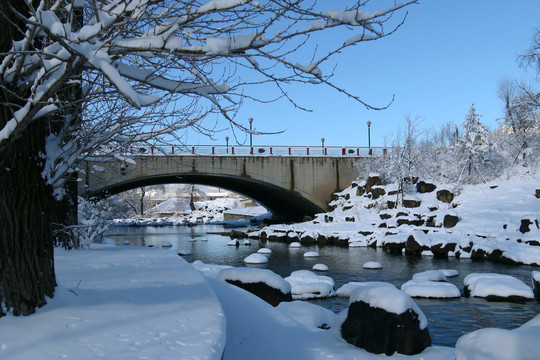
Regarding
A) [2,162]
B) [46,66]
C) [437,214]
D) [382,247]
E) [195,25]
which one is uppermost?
[195,25]

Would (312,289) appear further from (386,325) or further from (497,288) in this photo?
(386,325)

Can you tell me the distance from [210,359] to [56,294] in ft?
7.64

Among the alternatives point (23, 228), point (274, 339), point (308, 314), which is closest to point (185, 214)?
point (308, 314)

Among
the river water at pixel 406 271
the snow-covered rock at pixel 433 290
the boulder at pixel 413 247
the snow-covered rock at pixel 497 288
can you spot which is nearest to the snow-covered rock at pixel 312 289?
the river water at pixel 406 271

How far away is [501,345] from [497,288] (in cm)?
639

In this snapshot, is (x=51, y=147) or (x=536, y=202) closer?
(x=51, y=147)

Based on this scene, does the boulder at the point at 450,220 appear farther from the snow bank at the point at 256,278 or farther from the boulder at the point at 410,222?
the snow bank at the point at 256,278

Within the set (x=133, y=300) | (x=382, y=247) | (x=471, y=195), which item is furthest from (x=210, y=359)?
(x=471, y=195)

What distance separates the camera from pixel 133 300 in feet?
15.5

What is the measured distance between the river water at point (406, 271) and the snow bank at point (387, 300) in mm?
1678

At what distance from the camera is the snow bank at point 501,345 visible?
461 cm

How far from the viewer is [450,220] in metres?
22.5

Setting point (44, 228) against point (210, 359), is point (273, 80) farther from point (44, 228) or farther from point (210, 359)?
point (44, 228)

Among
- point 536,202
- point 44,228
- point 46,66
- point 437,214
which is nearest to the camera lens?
point 46,66
